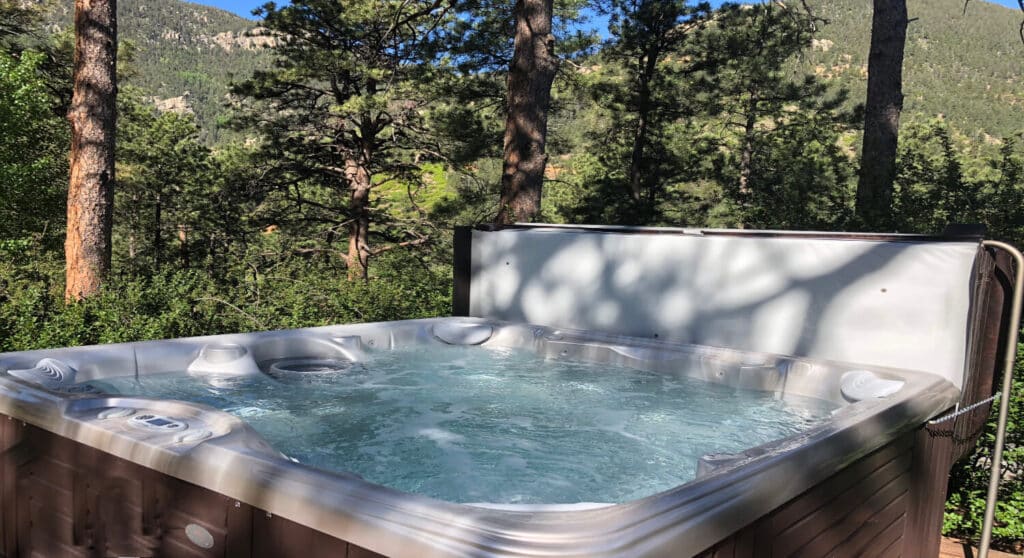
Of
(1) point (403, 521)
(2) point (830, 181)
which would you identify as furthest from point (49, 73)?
(1) point (403, 521)

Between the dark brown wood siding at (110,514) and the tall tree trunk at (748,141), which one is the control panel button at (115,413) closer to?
the dark brown wood siding at (110,514)

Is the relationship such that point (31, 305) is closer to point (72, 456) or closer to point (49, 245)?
point (72, 456)

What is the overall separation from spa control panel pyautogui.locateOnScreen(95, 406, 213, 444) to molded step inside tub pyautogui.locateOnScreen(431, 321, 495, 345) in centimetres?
186

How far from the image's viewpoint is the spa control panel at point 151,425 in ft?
4.31

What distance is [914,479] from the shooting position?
1872 millimetres

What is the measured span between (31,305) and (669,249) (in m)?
3.15

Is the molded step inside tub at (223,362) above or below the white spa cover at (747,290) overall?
below

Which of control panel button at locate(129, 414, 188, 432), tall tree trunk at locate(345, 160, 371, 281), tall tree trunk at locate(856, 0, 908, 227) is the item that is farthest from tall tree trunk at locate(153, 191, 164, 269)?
control panel button at locate(129, 414, 188, 432)

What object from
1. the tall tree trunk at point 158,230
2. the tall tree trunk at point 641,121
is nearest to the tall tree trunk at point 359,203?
the tall tree trunk at point 641,121

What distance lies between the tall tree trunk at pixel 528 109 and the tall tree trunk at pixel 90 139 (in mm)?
2761

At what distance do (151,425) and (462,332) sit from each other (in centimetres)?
202

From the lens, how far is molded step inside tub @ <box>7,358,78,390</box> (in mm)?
1792

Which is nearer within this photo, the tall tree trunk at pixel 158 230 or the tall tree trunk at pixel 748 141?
the tall tree trunk at pixel 748 141

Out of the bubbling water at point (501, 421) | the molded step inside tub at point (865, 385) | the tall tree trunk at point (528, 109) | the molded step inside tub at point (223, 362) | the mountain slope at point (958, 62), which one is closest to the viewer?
the bubbling water at point (501, 421)
